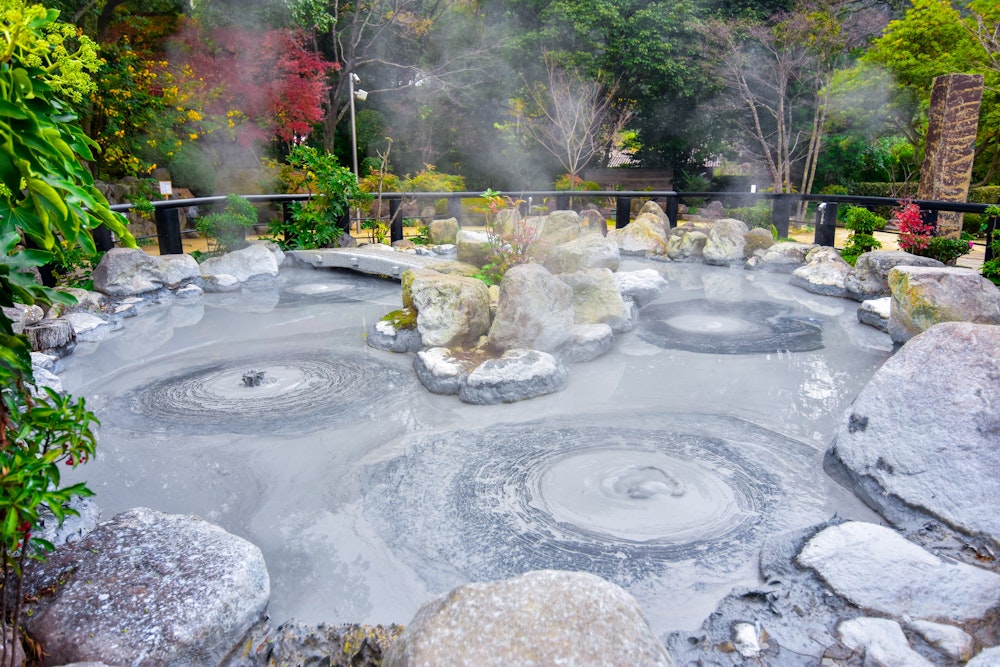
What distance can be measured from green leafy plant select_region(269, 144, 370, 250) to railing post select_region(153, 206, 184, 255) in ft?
5.81

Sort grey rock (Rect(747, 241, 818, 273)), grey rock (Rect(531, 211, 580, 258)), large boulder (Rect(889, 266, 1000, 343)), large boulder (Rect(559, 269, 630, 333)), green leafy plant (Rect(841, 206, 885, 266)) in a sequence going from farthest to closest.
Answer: grey rock (Rect(531, 211, 580, 258)) < grey rock (Rect(747, 241, 818, 273)) < green leafy plant (Rect(841, 206, 885, 266)) < large boulder (Rect(559, 269, 630, 333)) < large boulder (Rect(889, 266, 1000, 343))

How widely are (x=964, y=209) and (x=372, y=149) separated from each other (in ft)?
47.0

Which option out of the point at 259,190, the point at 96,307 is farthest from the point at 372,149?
the point at 96,307

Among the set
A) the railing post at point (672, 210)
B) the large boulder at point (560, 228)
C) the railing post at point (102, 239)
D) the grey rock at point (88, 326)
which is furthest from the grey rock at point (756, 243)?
the railing post at point (102, 239)

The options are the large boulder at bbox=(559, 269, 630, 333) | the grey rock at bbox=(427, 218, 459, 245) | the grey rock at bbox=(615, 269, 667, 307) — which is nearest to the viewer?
the large boulder at bbox=(559, 269, 630, 333)

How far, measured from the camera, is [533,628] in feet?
6.24

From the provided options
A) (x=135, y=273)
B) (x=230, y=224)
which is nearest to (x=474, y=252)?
(x=135, y=273)

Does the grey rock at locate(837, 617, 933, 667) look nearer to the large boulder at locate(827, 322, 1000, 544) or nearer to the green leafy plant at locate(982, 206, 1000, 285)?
the large boulder at locate(827, 322, 1000, 544)

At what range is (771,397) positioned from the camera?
479 centimetres

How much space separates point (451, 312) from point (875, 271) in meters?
5.12

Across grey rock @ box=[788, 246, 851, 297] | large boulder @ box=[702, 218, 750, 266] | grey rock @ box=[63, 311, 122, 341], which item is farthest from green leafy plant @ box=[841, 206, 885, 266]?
grey rock @ box=[63, 311, 122, 341]

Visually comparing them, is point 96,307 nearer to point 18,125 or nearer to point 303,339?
A: point 303,339

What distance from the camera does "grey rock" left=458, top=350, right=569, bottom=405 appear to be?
4688 millimetres

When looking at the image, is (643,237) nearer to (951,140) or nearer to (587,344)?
(951,140)
